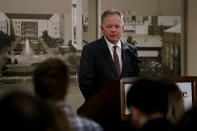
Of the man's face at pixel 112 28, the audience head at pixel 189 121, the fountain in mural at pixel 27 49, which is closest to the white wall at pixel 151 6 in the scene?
the fountain in mural at pixel 27 49

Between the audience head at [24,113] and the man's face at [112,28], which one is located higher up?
the man's face at [112,28]

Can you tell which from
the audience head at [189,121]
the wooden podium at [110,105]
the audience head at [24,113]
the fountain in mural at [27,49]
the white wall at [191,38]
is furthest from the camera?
the white wall at [191,38]

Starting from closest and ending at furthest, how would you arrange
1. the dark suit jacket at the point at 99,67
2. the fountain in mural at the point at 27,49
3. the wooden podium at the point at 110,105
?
the wooden podium at the point at 110,105, the dark suit jacket at the point at 99,67, the fountain in mural at the point at 27,49

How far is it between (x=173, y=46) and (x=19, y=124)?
148 inches

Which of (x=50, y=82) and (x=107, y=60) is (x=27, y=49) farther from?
(x=50, y=82)

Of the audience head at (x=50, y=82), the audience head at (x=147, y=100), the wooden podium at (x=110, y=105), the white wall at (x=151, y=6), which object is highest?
the white wall at (x=151, y=6)

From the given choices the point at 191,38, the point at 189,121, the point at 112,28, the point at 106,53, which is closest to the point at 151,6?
the point at 191,38

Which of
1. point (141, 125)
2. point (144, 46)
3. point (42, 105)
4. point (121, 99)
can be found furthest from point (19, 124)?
point (144, 46)

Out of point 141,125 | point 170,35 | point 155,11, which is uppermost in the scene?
point 155,11

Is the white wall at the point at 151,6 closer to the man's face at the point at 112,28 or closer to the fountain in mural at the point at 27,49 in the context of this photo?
the fountain in mural at the point at 27,49

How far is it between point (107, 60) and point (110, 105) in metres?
0.58

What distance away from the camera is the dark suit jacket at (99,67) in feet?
9.28

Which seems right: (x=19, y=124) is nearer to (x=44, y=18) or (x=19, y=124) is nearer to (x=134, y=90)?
(x=134, y=90)

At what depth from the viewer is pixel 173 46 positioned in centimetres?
471
